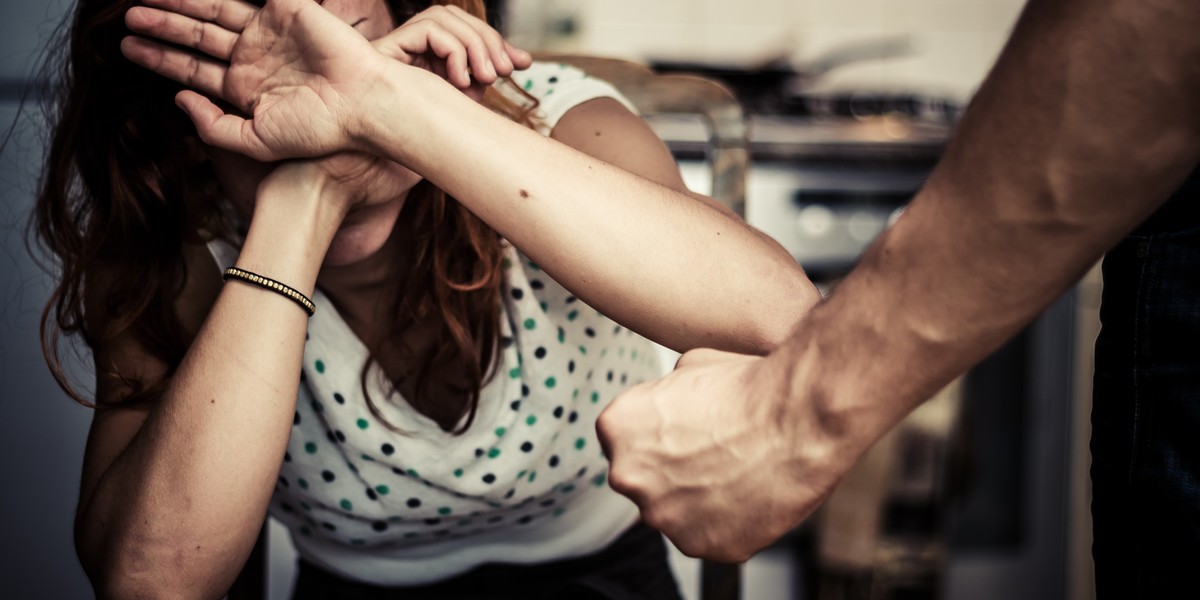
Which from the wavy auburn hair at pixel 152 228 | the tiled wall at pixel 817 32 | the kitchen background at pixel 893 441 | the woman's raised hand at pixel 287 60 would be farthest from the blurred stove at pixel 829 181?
the woman's raised hand at pixel 287 60

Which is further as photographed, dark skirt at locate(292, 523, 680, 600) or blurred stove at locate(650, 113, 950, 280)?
blurred stove at locate(650, 113, 950, 280)

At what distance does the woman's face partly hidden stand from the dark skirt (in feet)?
1.09

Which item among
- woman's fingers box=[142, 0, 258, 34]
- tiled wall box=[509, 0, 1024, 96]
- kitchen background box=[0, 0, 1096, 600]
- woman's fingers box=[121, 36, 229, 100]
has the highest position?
tiled wall box=[509, 0, 1024, 96]

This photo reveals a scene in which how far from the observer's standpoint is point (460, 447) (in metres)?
0.78

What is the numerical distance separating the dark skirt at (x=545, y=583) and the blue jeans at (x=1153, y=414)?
492 millimetres

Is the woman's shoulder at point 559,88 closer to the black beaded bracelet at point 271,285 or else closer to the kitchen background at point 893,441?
the black beaded bracelet at point 271,285

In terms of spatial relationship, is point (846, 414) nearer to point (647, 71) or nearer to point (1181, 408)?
point (1181, 408)

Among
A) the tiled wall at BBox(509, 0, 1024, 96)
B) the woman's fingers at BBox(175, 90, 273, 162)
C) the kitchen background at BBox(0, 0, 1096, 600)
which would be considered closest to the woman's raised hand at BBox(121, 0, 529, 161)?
the woman's fingers at BBox(175, 90, 273, 162)

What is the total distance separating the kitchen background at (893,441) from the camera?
1.40m

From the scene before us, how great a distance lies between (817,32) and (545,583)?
5.50 feet

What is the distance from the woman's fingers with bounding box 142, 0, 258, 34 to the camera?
618 millimetres

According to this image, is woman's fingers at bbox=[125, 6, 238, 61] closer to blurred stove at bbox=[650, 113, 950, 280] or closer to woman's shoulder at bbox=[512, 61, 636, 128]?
woman's shoulder at bbox=[512, 61, 636, 128]

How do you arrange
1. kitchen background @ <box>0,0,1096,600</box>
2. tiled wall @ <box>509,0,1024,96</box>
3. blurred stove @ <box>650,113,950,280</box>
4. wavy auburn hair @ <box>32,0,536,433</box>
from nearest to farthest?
1. wavy auburn hair @ <box>32,0,536,433</box>
2. kitchen background @ <box>0,0,1096,600</box>
3. blurred stove @ <box>650,113,950,280</box>
4. tiled wall @ <box>509,0,1024,96</box>

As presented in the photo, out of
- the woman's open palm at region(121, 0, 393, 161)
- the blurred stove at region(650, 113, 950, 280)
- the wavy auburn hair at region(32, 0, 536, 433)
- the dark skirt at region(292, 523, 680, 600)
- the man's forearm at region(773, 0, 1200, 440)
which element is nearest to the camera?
the man's forearm at region(773, 0, 1200, 440)
